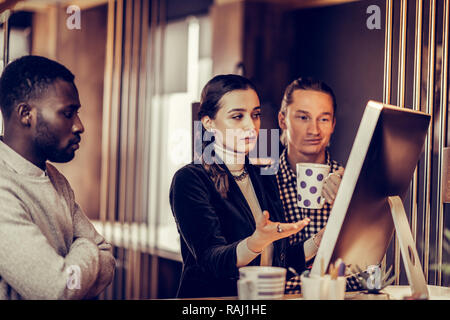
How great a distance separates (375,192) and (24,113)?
2.74 feet

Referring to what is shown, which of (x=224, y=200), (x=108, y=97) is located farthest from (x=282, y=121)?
(x=108, y=97)

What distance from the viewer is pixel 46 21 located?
13.0 ft

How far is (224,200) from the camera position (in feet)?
5.08

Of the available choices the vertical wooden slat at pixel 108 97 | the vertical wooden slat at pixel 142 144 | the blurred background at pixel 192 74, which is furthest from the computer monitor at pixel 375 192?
the vertical wooden slat at pixel 142 144

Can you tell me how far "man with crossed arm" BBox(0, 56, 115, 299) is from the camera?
1181 mm

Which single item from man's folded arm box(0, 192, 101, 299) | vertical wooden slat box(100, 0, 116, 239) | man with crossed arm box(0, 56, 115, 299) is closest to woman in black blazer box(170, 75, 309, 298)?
man with crossed arm box(0, 56, 115, 299)

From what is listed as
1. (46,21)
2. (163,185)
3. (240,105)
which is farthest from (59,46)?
(240,105)

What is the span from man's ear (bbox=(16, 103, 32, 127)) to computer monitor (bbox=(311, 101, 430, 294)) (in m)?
0.73

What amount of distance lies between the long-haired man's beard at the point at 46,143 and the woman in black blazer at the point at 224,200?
342 mm

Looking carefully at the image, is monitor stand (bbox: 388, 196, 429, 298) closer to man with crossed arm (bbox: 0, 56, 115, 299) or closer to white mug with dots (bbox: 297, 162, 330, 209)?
white mug with dots (bbox: 297, 162, 330, 209)

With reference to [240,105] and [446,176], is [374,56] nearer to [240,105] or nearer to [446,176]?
[446,176]

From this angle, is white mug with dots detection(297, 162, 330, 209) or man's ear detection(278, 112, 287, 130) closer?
white mug with dots detection(297, 162, 330, 209)

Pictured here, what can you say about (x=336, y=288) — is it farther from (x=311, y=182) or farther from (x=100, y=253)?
(x=100, y=253)

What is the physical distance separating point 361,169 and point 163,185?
9.04ft
